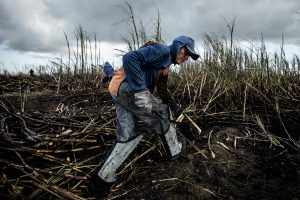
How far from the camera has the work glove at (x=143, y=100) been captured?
2889 mm

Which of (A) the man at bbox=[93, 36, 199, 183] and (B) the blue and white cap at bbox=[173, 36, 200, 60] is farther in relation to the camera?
(B) the blue and white cap at bbox=[173, 36, 200, 60]

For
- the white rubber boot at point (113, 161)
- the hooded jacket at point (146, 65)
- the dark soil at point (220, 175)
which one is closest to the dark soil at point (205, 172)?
the dark soil at point (220, 175)

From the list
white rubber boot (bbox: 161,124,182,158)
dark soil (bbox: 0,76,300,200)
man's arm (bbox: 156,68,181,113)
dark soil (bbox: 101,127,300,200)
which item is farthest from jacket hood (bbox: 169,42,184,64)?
dark soil (bbox: 101,127,300,200)

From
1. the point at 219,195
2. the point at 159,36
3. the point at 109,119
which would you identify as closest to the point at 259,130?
the point at 219,195

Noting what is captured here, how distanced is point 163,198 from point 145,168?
1.91 ft

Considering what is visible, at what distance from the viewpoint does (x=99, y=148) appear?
12.0 ft

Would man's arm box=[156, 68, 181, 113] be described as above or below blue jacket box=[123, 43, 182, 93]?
below

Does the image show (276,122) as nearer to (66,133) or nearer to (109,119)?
(109,119)

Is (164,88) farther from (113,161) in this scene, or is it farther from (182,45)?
(113,161)

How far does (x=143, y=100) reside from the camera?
291 cm

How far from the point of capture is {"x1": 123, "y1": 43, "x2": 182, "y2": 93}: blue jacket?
2.87 metres

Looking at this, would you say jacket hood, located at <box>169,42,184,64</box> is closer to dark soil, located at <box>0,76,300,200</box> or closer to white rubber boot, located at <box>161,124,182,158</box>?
white rubber boot, located at <box>161,124,182,158</box>

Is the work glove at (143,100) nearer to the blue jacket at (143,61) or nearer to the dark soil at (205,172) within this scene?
the blue jacket at (143,61)

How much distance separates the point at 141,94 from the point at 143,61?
10.7 inches
